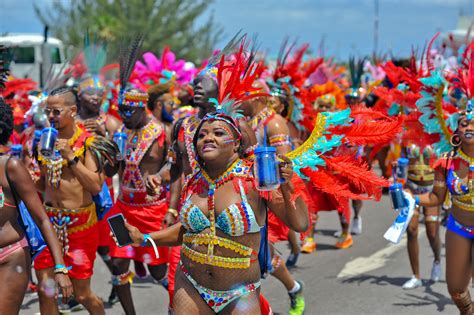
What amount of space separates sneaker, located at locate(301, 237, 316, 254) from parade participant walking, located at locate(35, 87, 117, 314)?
442cm

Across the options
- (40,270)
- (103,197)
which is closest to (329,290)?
(103,197)

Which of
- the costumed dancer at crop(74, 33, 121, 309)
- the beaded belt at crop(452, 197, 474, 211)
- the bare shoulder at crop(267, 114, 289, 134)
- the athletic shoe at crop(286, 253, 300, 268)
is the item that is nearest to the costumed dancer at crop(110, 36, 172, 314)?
the costumed dancer at crop(74, 33, 121, 309)

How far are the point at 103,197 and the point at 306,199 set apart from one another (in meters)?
2.58

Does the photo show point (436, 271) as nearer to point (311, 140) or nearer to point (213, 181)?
point (311, 140)

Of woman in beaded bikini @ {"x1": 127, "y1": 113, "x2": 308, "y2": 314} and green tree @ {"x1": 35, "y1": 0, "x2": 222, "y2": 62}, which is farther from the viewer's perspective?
green tree @ {"x1": 35, "y1": 0, "x2": 222, "y2": 62}

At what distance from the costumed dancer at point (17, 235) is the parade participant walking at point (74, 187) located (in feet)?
4.04

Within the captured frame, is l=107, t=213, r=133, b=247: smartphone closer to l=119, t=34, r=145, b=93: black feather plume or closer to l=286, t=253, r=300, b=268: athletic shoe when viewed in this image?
l=119, t=34, r=145, b=93: black feather plume

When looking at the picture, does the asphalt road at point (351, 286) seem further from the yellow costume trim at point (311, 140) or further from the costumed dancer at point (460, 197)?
the yellow costume trim at point (311, 140)

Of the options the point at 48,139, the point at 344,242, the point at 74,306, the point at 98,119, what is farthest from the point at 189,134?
the point at 344,242

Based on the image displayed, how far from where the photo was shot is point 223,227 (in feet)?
14.0

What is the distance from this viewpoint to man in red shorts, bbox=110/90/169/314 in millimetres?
6926

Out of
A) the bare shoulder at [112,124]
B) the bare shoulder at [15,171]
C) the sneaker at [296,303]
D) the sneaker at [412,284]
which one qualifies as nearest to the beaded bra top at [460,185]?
the sneaker at [296,303]

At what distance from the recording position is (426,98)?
6906 millimetres

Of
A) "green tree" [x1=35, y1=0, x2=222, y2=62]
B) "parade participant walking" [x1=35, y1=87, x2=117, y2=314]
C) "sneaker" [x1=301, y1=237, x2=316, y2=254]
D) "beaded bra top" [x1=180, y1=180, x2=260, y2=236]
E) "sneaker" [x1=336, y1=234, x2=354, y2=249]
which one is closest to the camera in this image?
"beaded bra top" [x1=180, y1=180, x2=260, y2=236]
